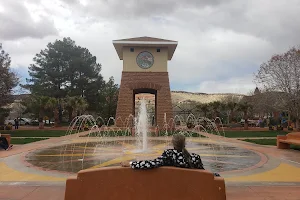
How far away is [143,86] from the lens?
2864cm

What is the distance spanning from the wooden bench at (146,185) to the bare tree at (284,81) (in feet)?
86.3

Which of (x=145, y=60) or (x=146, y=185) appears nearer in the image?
(x=146, y=185)

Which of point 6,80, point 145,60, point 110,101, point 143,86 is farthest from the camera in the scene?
point 110,101

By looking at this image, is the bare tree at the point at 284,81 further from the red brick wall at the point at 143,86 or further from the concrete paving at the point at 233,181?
the concrete paving at the point at 233,181

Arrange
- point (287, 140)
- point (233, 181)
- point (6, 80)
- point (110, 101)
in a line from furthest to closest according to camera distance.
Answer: point (110, 101), point (6, 80), point (287, 140), point (233, 181)

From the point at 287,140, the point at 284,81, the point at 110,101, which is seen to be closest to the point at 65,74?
the point at 110,101

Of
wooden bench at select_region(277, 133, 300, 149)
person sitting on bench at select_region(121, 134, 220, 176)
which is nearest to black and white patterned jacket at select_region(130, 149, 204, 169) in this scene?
person sitting on bench at select_region(121, 134, 220, 176)

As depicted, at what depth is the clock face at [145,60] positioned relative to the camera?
29.0 metres

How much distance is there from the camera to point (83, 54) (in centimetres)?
5231

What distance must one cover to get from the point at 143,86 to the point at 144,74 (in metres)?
1.29

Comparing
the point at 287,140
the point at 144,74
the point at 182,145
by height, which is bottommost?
the point at 287,140

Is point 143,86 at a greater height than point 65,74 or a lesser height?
lesser

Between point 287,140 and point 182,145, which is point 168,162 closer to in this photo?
point 182,145

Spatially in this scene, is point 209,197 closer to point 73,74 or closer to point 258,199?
point 258,199
